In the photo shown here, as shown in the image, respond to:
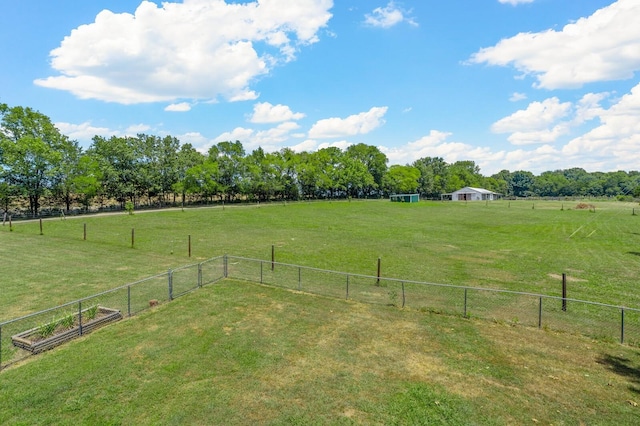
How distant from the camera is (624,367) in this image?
11.3 meters

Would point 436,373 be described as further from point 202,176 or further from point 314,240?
point 202,176

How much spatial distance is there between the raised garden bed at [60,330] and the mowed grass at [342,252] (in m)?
3.90

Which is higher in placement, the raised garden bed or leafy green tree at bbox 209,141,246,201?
leafy green tree at bbox 209,141,246,201

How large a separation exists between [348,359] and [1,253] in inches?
1214

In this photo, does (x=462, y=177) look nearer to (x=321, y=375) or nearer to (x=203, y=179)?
(x=203, y=179)

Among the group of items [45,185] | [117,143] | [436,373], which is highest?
[117,143]

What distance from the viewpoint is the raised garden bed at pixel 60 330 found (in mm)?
11938

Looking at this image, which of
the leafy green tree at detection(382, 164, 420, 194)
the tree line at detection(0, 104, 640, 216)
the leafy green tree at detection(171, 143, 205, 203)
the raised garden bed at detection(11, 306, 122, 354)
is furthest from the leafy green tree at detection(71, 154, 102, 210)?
the leafy green tree at detection(382, 164, 420, 194)

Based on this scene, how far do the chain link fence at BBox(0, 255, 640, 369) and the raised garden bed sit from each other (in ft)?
0.11

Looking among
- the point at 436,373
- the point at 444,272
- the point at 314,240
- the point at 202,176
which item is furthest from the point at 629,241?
the point at 202,176

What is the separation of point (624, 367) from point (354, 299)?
10692mm

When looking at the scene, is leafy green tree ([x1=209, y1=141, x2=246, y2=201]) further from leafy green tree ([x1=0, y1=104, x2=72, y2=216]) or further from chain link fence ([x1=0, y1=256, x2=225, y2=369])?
chain link fence ([x1=0, y1=256, x2=225, y2=369])

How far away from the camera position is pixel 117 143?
7150cm

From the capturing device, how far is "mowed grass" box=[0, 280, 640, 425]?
8.87 metres
